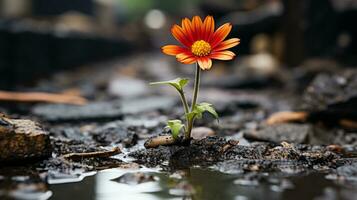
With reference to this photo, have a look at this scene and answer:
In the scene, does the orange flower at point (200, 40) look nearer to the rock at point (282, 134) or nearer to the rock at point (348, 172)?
the rock at point (348, 172)

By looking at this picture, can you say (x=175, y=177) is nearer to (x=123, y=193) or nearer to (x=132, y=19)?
(x=123, y=193)

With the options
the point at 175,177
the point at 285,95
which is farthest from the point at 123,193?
the point at 285,95

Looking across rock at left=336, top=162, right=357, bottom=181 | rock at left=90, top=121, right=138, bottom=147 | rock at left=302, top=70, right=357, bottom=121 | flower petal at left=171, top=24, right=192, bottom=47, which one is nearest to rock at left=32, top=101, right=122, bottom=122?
rock at left=90, top=121, right=138, bottom=147

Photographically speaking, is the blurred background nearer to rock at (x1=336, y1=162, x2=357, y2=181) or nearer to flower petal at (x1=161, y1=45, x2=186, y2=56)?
flower petal at (x1=161, y1=45, x2=186, y2=56)

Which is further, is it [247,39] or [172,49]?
[247,39]

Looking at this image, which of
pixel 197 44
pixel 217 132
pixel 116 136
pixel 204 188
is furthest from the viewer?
pixel 217 132

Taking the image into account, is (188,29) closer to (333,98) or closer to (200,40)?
(200,40)

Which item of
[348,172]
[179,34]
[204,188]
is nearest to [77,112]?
[179,34]
